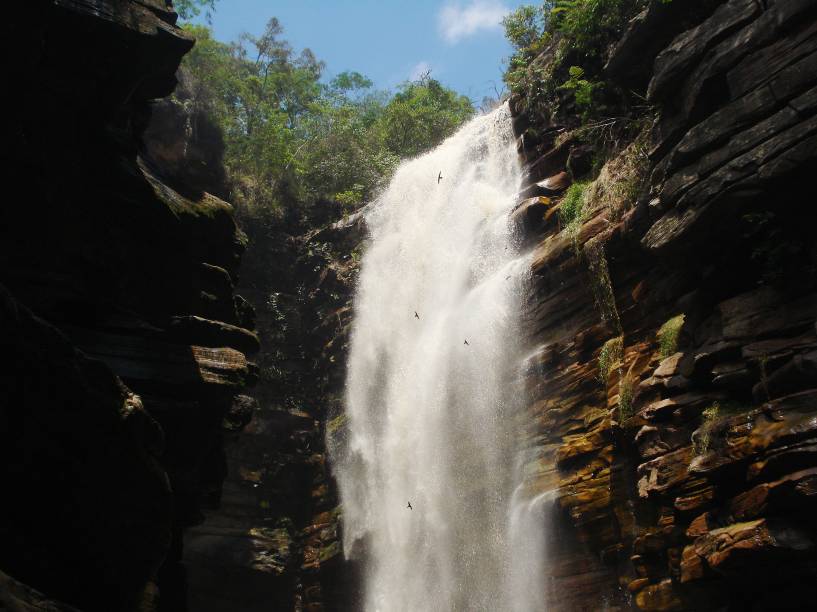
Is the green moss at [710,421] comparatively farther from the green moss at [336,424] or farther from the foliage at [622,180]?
the green moss at [336,424]

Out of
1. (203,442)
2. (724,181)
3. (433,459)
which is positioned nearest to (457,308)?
(433,459)

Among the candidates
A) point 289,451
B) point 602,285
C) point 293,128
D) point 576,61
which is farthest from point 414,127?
point 602,285

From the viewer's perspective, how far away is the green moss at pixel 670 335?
39.4 ft

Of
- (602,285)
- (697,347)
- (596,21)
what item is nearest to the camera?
(697,347)

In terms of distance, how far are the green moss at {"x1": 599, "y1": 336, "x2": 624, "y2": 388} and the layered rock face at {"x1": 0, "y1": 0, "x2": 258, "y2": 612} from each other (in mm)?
7424

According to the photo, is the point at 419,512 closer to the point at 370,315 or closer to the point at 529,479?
the point at 529,479

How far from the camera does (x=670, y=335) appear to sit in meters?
12.2

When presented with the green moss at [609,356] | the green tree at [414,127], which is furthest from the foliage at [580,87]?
the green tree at [414,127]

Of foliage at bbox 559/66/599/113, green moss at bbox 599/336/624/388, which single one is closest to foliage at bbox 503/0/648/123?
foliage at bbox 559/66/599/113

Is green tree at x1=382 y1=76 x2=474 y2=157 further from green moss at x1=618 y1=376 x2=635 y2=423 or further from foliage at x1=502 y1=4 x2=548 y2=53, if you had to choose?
green moss at x1=618 y1=376 x2=635 y2=423

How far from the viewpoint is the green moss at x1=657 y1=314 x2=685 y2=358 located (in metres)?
12.0

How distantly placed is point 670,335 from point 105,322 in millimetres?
10406

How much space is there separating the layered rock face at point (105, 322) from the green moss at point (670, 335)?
27.7 ft

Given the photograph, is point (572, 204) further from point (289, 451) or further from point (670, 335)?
point (289, 451)
